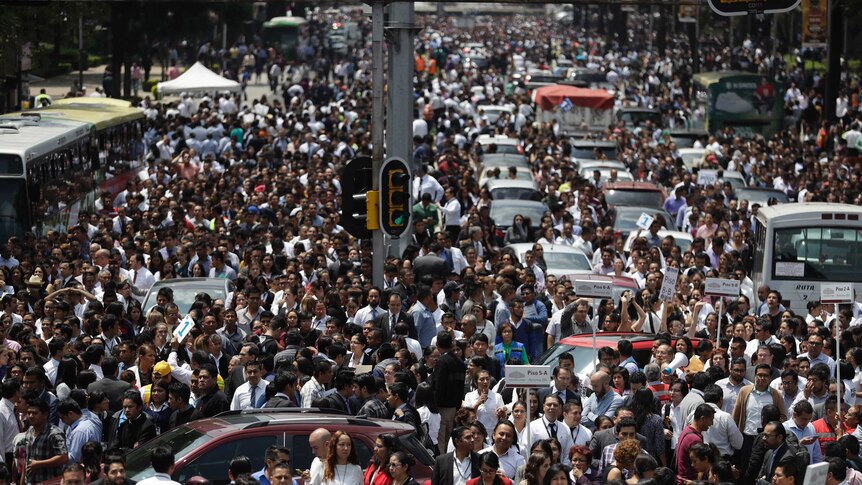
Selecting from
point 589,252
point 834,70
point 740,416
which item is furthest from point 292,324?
point 834,70

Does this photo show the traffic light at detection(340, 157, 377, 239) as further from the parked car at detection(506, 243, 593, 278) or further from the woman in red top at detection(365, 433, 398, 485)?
the parked car at detection(506, 243, 593, 278)

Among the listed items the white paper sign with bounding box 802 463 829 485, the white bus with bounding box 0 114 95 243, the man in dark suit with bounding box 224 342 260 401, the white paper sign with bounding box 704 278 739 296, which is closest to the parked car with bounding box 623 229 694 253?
the white paper sign with bounding box 704 278 739 296

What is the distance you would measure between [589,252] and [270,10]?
83.0m

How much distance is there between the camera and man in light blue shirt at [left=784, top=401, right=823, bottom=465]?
12.5 meters

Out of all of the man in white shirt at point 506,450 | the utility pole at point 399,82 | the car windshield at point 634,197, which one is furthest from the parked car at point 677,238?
the man in white shirt at point 506,450

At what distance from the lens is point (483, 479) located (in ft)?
35.3

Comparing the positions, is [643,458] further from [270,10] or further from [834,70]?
[270,10]

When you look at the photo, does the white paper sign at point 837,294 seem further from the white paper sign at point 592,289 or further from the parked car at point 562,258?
the parked car at point 562,258

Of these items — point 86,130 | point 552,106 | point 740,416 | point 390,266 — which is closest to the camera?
point 740,416

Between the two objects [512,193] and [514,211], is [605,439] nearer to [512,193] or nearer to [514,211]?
[514,211]

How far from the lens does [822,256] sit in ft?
70.0

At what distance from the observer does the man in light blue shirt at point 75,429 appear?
40.2 feet

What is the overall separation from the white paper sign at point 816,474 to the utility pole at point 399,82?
8663 millimetres

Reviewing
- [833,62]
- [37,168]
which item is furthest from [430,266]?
[833,62]
